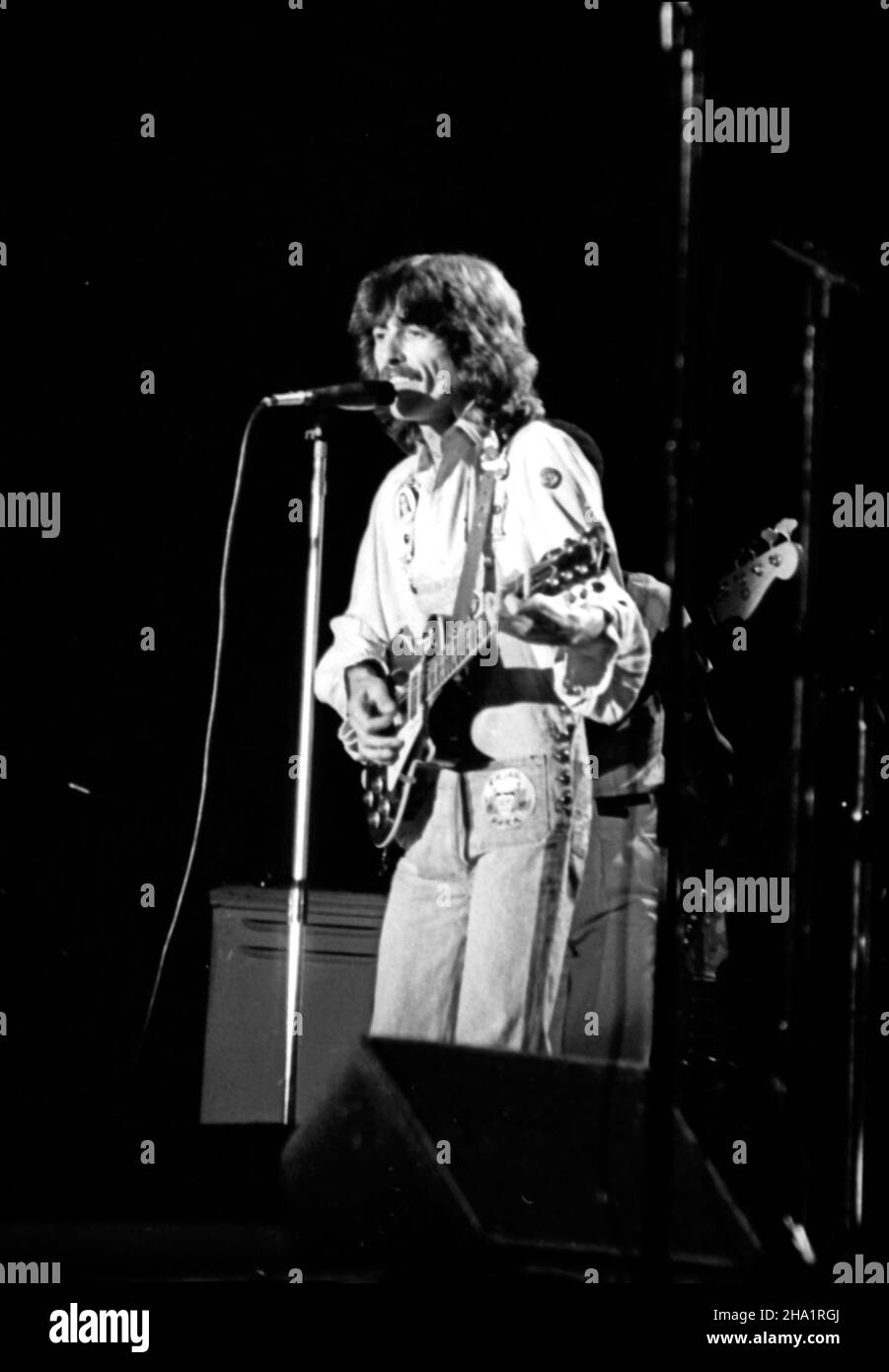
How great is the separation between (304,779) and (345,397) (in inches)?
29.2

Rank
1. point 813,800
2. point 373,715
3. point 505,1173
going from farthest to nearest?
1. point 373,715
2. point 813,800
3. point 505,1173

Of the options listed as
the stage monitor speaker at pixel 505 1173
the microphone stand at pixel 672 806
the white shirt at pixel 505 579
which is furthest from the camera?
the white shirt at pixel 505 579

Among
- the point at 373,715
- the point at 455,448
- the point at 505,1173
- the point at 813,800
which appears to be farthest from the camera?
the point at 455,448

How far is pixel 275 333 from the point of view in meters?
2.99

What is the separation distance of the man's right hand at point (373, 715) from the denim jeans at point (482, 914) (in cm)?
13

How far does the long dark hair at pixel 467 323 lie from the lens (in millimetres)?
2932

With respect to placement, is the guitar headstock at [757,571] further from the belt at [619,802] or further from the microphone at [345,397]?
the microphone at [345,397]

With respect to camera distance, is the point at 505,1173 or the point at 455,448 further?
the point at 455,448

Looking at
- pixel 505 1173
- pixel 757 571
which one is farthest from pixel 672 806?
pixel 757 571

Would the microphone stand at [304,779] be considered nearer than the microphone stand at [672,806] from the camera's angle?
No

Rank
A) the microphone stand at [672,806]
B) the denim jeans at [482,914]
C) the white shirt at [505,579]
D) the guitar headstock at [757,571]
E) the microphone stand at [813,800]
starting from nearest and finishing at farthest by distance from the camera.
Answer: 1. the microphone stand at [672,806]
2. the microphone stand at [813,800]
3. the denim jeans at [482,914]
4. the white shirt at [505,579]
5. the guitar headstock at [757,571]

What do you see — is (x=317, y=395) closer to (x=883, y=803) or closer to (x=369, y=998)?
(x=369, y=998)

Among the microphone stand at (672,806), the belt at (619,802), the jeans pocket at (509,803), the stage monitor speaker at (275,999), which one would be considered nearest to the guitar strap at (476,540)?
the jeans pocket at (509,803)

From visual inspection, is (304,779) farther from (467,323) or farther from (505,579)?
(467,323)
